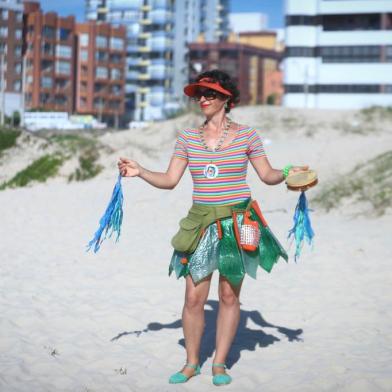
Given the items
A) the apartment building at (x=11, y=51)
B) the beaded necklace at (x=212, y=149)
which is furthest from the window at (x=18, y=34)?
the beaded necklace at (x=212, y=149)

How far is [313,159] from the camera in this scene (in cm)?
1991

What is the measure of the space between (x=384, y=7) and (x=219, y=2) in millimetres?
60216

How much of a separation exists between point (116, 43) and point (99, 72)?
4828 millimetres

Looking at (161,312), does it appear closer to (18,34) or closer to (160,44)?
(18,34)

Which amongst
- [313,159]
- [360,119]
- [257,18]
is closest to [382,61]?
[360,119]

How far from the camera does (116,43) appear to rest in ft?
293

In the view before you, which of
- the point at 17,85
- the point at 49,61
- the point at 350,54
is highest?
the point at 350,54

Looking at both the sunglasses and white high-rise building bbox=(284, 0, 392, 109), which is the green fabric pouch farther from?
white high-rise building bbox=(284, 0, 392, 109)

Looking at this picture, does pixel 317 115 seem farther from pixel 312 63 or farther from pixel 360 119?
pixel 312 63

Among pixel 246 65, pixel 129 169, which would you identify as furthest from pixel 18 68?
pixel 129 169

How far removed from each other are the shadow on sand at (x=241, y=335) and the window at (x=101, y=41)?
265ft

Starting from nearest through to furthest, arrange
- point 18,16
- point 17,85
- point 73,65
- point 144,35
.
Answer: point 17,85 → point 18,16 → point 73,65 → point 144,35

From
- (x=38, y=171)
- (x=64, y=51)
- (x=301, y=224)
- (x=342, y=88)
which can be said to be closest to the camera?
(x=301, y=224)

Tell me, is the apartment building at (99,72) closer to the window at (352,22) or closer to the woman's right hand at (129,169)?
the window at (352,22)
